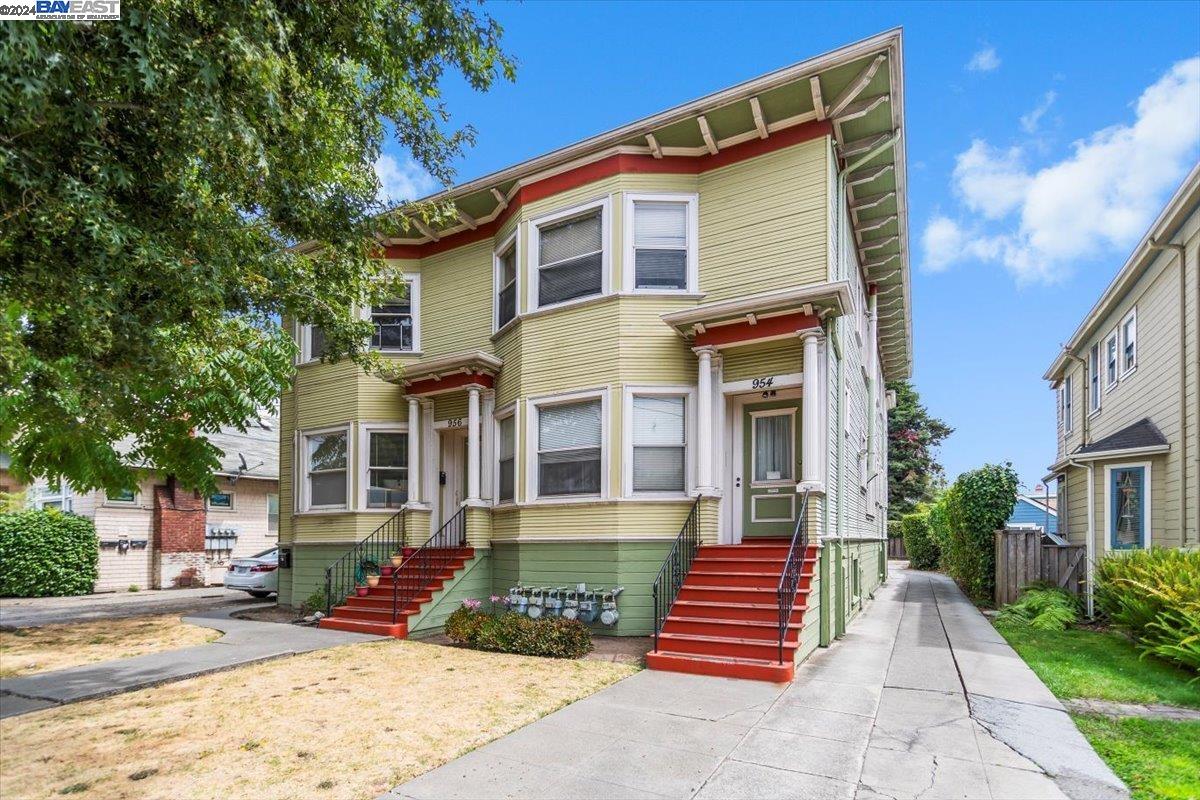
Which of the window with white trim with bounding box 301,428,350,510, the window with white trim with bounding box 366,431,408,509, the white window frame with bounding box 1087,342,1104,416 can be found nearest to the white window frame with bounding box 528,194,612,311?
the window with white trim with bounding box 366,431,408,509

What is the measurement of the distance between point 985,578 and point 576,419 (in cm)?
1012

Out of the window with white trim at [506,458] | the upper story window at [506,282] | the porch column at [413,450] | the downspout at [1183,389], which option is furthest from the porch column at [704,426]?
the downspout at [1183,389]

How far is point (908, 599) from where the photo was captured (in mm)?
15375

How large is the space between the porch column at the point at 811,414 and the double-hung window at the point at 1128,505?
724 centimetres

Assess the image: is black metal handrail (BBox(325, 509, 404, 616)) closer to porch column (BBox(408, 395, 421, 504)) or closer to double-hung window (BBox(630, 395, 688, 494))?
porch column (BBox(408, 395, 421, 504))

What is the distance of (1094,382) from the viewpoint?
17.9m

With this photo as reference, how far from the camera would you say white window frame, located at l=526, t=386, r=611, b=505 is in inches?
409

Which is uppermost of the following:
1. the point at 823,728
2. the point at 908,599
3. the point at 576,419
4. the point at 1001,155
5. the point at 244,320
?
the point at 1001,155

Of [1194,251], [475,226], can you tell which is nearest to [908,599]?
[1194,251]

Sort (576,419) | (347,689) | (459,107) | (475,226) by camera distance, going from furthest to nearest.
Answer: (475,226) < (576,419) < (459,107) < (347,689)

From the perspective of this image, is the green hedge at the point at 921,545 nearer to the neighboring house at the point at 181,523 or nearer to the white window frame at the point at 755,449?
the white window frame at the point at 755,449

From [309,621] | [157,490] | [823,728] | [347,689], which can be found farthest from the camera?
[157,490]

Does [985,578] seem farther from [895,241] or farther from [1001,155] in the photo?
[1001,155]

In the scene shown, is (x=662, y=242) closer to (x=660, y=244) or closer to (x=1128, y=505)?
(x=660, y=244)
